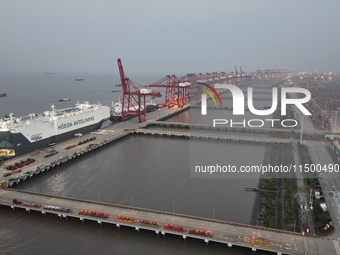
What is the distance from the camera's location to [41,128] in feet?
103

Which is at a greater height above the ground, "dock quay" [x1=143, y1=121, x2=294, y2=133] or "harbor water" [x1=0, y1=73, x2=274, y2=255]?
"dock quay" [x1=143, y1=121, x2=294, y2=133]

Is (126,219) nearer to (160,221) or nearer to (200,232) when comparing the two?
(160,221)

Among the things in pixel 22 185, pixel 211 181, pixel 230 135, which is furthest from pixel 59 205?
pixel 230 135

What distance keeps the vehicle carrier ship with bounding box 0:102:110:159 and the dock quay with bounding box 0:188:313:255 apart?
7887mm

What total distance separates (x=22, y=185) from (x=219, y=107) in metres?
46.4

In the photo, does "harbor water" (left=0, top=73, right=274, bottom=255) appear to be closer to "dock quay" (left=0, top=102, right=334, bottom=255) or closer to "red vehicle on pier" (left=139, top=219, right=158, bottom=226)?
"dock quay" (left=0, top=102, right=334, bottom=255)

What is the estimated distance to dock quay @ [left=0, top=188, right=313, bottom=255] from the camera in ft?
49.5

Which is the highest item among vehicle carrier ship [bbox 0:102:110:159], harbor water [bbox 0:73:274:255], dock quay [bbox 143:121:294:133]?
vehicle carrier ship [bbox 0:102:110:159]

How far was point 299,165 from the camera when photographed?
2522cm

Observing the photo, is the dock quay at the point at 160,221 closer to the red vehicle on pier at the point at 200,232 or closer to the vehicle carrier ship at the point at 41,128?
the red vehicle on pier at the point at 200,232

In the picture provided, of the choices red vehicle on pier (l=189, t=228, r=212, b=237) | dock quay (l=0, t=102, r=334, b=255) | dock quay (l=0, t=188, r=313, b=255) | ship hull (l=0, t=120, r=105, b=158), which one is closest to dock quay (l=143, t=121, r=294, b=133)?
ship hull (l=0, t=120, r=105, b=158)

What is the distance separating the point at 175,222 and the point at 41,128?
65.1ft

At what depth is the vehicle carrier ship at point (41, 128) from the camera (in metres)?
28.1

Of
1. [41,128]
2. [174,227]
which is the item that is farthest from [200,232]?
[41,128]
